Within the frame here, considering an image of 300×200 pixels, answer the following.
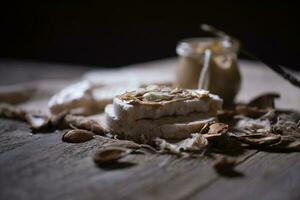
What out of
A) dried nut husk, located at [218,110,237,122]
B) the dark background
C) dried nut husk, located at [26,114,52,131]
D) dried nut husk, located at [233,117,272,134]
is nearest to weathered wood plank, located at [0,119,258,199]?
dried nut husk, located at [26,114,52,131]

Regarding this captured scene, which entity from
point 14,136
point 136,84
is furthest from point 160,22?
point 14,136

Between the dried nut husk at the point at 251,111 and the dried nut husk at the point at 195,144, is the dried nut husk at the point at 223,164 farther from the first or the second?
the dried nut husk at the point at 251,111

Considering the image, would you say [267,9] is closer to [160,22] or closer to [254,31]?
[254,31]

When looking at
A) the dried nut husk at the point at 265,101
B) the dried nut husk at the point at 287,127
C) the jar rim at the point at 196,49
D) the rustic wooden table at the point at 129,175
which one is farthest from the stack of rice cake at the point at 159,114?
the jar rim at the point at 196,49

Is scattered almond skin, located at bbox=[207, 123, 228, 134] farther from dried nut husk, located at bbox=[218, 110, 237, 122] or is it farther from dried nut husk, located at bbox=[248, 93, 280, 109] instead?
dried nut husk, located at bbox=[248, 93, 280, 109]

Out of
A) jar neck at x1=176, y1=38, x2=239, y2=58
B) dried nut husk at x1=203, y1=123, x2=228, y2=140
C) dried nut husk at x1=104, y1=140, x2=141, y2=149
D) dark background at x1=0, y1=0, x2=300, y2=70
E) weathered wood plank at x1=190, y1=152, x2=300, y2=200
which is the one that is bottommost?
dark background at x1=0, y1=0, x2=300, y2=70

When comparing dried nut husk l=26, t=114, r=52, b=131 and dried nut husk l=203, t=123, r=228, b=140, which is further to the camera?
dried nut husk l=26, t=114, r=52, b=131
